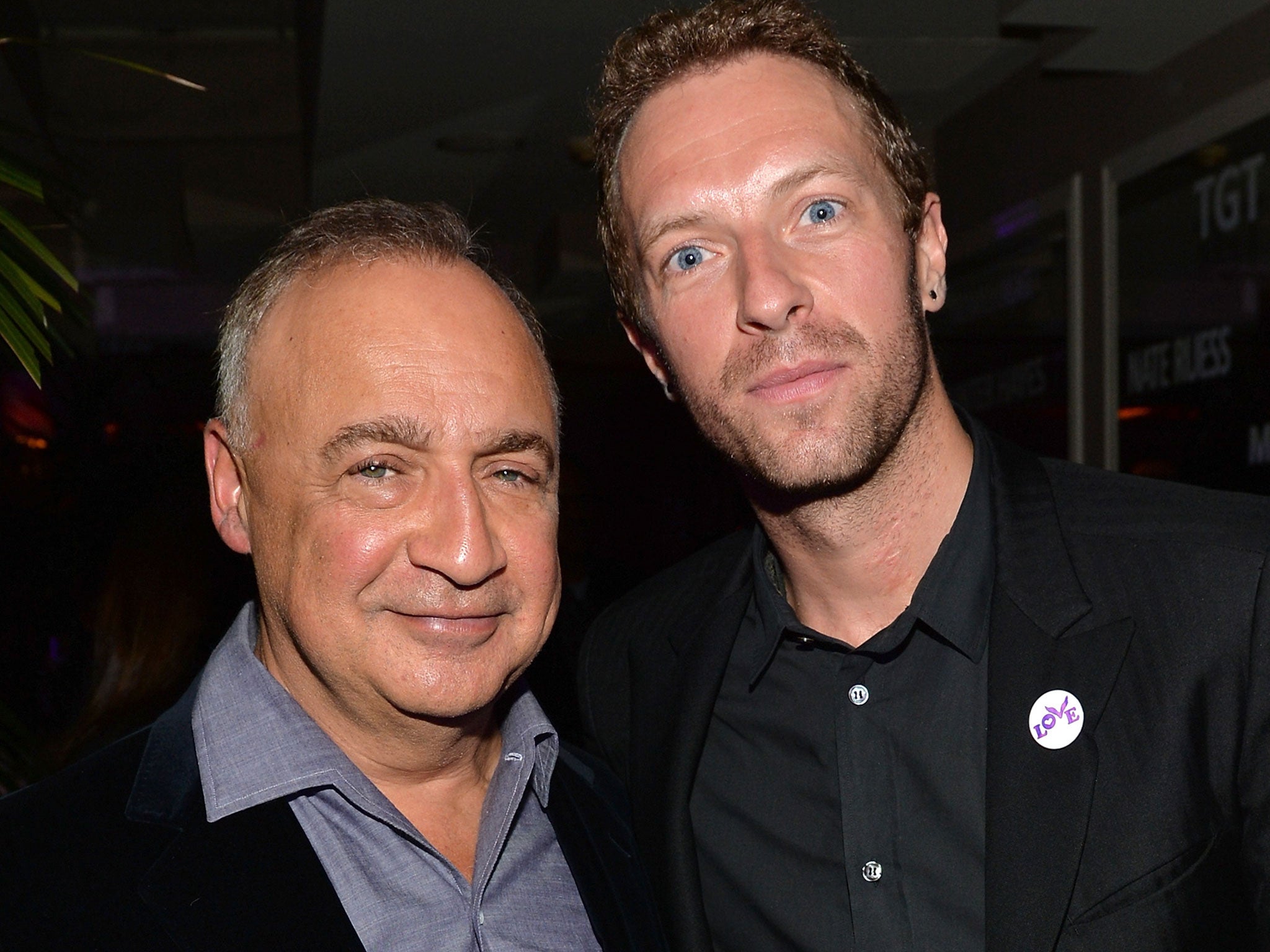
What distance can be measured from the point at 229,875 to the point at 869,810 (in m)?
0.85

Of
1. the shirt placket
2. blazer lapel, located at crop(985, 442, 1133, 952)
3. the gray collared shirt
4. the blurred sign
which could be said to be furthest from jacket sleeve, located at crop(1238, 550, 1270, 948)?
the blurred sign

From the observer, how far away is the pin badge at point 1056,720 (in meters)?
1.59

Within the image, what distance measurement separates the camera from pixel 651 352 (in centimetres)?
220

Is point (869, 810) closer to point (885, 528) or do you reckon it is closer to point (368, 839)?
point (885, 528)

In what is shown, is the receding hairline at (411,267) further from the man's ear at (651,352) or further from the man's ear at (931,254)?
the man's ear at (931,254)

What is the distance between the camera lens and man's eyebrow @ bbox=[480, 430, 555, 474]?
168cm

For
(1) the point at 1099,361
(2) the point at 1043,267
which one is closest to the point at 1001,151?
(2) the point at 1043,267

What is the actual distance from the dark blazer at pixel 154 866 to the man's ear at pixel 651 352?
0.96 metres

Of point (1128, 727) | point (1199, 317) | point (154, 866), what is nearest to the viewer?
point (154, 866)

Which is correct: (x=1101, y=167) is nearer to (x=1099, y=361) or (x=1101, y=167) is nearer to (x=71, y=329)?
(x=1099, y=361)

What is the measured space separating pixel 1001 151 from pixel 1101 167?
83 centimetres

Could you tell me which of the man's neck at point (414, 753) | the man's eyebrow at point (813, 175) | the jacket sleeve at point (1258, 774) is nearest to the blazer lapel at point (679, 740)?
the man's neck at point (414, 753)

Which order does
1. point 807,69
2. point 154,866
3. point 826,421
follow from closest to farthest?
point 154,866, point 826,421, point 807,69

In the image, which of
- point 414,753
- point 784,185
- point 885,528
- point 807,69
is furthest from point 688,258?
point 414,753
